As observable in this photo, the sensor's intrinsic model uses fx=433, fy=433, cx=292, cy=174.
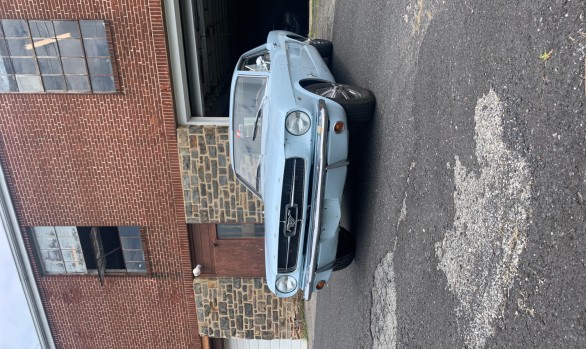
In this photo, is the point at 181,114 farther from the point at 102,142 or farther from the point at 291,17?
the point at 291,17

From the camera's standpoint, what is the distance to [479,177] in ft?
8.34

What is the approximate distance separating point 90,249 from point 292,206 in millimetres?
6748

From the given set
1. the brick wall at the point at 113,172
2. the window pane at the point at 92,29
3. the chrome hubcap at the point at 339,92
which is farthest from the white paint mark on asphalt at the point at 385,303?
the window pane at the point at 92,29

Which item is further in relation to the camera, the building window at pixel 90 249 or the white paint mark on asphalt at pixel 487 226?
the building window at pixel 90 249

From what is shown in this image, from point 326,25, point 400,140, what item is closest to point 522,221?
point 400,140

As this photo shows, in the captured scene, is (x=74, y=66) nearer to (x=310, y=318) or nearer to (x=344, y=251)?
(x=344, y=251)

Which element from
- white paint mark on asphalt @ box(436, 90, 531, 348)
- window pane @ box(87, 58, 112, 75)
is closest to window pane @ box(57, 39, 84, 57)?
window pane @ box(87, 58, 112, 75)

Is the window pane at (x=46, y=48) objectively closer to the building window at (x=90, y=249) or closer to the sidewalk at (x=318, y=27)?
the building window at (x=90, y=249)

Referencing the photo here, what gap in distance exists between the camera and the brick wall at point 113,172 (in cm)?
805

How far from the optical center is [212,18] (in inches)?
433

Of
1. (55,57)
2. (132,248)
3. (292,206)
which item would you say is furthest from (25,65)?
(292,206)

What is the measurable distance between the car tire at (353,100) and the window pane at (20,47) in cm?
607

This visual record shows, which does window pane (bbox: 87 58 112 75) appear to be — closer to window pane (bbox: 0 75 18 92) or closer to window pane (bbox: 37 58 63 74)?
window pane (bbox: 37 58 63 74)

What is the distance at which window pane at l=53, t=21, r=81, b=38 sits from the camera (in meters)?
7.87
